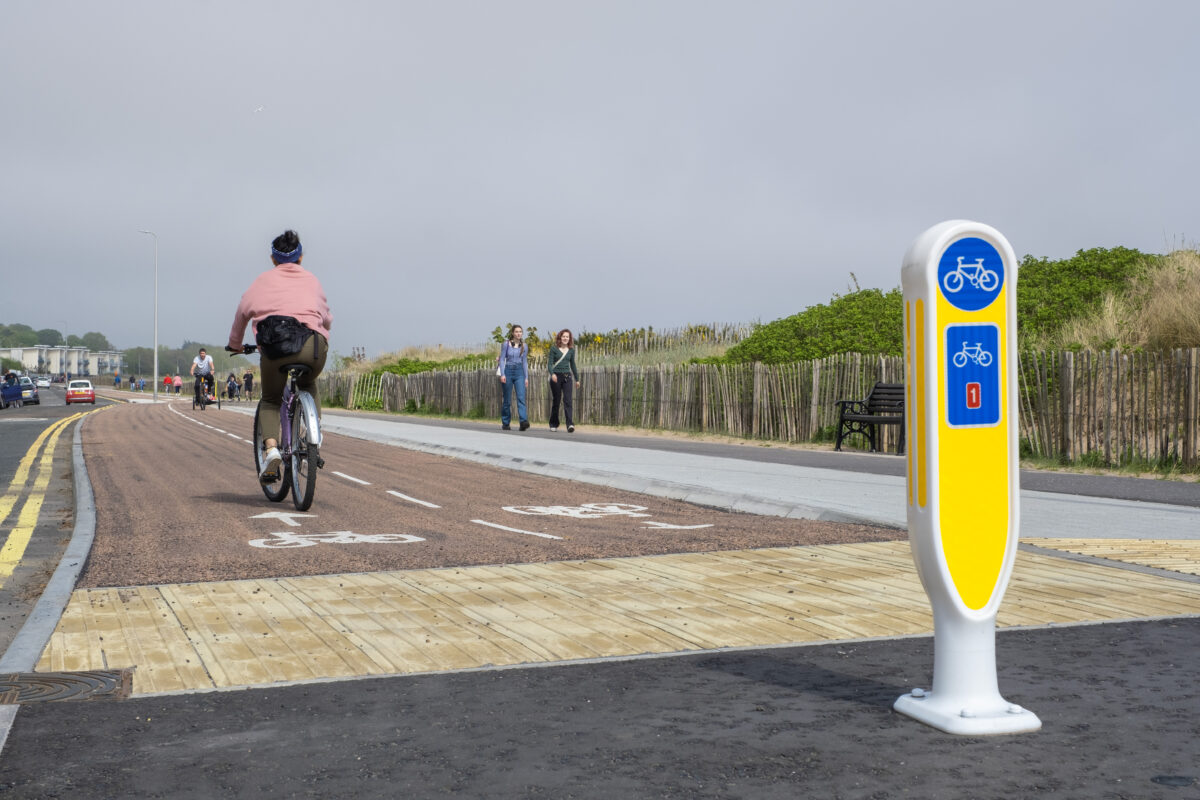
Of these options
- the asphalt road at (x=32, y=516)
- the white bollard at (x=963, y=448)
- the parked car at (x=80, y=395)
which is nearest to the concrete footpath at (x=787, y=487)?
the white bollard at (x=963, y=448)

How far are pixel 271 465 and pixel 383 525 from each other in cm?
153

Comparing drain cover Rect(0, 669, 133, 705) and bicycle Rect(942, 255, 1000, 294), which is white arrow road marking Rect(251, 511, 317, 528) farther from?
bicycle Rect(942, 255, 1000, 294)

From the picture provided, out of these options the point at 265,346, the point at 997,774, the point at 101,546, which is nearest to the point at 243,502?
the point at 265,346

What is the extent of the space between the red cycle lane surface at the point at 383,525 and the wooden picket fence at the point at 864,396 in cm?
687

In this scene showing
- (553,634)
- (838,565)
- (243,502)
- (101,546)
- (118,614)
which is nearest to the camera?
(553,634)

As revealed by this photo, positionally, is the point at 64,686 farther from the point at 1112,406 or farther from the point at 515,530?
the point at 1112,406

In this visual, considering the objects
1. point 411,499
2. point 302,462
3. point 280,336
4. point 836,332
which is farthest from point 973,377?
point 836,332

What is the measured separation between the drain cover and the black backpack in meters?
5.25

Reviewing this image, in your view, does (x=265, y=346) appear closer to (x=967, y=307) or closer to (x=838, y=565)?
(x=838, y=565)

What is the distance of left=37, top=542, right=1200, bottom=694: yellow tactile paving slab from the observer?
486 centimetres

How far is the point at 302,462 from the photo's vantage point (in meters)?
10.5

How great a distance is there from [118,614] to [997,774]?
163 inches

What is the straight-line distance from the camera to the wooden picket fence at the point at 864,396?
14.6 metres

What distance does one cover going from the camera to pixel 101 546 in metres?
8.23
